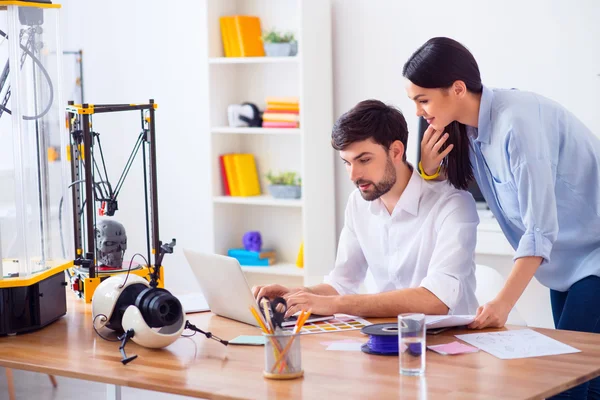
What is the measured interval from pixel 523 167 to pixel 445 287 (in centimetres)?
39

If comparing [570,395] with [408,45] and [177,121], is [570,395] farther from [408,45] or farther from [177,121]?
[177,121]

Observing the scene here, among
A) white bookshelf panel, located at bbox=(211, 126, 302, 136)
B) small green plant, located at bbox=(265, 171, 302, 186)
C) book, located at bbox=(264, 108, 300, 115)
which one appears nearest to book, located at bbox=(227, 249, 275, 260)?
small green plant, located at bbox=(265, 171, 302, 186)

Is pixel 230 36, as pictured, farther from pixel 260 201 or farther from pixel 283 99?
pixel 260 201

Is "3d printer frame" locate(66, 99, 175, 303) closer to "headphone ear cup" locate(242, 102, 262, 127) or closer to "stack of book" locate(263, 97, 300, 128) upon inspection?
"stack of book" locate(263, 97, 300, 128)

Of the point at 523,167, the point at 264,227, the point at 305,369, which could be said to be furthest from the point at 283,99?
the point at 305,369

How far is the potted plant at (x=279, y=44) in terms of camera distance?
451 centimetres

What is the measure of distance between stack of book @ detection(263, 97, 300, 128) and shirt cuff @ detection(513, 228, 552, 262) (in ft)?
8.05

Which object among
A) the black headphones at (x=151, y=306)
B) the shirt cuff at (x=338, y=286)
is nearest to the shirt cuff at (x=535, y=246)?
the shirt cuff at (x=338, y=286)

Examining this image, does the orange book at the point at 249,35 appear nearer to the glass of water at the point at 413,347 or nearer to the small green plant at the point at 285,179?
the small green plant at the point at 285,179

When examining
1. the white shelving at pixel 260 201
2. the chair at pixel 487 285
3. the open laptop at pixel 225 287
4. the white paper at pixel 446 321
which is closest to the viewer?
the white paper at pixel 446 321

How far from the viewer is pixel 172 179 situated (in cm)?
520

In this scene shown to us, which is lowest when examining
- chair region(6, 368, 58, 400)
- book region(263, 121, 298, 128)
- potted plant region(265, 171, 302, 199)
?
chair region(6, 368, 58, 400)

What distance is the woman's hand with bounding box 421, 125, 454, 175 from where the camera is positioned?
2.42m

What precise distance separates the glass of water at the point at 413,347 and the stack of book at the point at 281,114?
2758 mm
